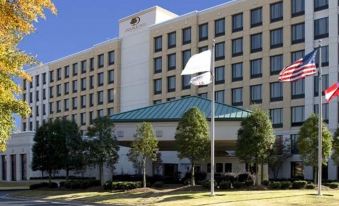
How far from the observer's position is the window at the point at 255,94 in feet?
227

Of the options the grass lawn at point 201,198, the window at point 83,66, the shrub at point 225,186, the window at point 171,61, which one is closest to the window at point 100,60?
the window at point 83,66

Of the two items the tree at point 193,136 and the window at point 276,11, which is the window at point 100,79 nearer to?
the window at point 276,11

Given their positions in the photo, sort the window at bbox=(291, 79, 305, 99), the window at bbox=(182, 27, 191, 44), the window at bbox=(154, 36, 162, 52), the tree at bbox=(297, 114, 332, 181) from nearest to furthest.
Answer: the tree at bbox=(297, 114, 332, 181) < the window at bbox=(291, 79, 305, 99) < the window at bbox=(182, 27, 191, 44) < the window at bbox=(154, 36, 162, 52)

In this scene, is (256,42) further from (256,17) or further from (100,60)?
(100,60)

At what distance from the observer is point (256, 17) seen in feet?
229

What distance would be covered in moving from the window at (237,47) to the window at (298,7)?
858 cm

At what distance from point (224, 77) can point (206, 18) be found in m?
8.79

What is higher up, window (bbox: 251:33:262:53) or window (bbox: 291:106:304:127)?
window (bbox: 251:33:262:53)

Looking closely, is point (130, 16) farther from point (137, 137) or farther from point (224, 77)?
point (137, 137)

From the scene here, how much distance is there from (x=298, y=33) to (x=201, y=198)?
128 feet

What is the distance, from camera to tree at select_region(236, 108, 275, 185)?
37.0 m

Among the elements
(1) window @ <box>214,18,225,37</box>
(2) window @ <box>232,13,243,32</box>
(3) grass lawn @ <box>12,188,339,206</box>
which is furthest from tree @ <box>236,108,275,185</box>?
(1) window @ <box>214,18,225,37</box>

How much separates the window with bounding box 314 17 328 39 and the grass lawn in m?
32.7

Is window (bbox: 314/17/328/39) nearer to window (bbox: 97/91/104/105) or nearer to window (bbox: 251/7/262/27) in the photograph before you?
window (bbox: 251/7/262/27)
